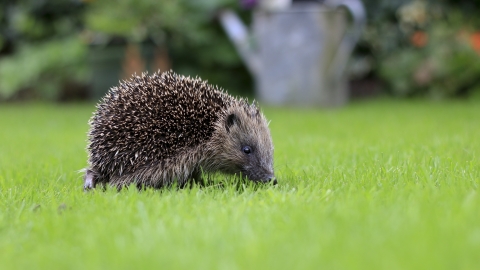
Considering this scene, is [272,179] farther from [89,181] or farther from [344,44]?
[344,44]

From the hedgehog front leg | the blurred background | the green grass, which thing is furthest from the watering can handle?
the hedgehog front leg

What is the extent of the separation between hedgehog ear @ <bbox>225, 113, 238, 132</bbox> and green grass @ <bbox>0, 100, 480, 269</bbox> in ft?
2.11

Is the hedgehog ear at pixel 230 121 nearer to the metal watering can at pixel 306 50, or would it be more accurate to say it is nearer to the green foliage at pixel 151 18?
the metal watering can at pixel 306 50

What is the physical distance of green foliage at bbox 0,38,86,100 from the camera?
15094mm

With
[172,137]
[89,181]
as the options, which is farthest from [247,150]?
[89,181]

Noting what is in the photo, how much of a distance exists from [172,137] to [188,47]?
10201 mm

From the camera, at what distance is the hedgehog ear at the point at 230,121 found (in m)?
5.19

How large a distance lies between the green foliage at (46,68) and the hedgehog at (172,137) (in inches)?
413

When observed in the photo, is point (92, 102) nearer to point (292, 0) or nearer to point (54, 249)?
point (292, 0)

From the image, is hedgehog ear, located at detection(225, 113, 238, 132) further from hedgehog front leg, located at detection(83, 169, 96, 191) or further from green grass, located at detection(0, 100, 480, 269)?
hedgehog front leg, located at detection(83, 169, 96, 191)

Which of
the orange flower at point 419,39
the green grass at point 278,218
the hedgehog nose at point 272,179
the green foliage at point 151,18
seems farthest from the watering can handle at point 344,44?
the hedgehog nose at point 272,179

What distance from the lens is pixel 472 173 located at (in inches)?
182

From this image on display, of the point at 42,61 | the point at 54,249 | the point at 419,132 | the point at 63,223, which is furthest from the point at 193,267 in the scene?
the point at 42,61

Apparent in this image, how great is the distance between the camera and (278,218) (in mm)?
3463
